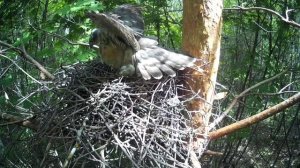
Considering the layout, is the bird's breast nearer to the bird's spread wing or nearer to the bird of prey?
the bird of prey

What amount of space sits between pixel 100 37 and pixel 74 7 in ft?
2.33

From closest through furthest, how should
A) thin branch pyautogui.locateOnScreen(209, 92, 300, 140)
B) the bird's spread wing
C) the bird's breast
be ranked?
thin branch pyautogui.locateOnScreen(209, 92, 300, 140), the bird's spread wing, the bird's breast

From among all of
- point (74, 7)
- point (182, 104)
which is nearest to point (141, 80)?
point (182, 104)

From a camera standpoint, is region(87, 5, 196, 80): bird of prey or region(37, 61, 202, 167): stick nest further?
region(87, 5, 196, 80): bird of prey

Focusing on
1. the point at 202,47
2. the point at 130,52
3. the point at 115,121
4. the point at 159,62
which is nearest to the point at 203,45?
the point at 202,47

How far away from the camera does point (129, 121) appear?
238 cm

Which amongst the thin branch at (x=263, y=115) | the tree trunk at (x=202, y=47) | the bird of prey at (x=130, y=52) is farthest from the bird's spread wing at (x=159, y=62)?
the thin branch at (x=263, y=115)

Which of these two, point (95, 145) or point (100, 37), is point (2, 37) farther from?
point (95, 145)

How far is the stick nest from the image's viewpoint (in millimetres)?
2303

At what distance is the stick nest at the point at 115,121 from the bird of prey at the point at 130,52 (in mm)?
85

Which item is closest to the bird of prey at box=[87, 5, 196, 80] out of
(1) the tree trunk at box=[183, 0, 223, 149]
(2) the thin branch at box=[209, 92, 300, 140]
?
(1) the tree trunk at box=[183, 0, 223, 149]

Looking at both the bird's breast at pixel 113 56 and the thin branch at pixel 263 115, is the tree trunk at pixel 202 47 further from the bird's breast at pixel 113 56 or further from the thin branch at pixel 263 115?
the bird's breast at pixel 113 56

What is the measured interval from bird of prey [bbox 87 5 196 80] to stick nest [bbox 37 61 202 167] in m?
0.09

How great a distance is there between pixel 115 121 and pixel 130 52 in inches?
22.5
